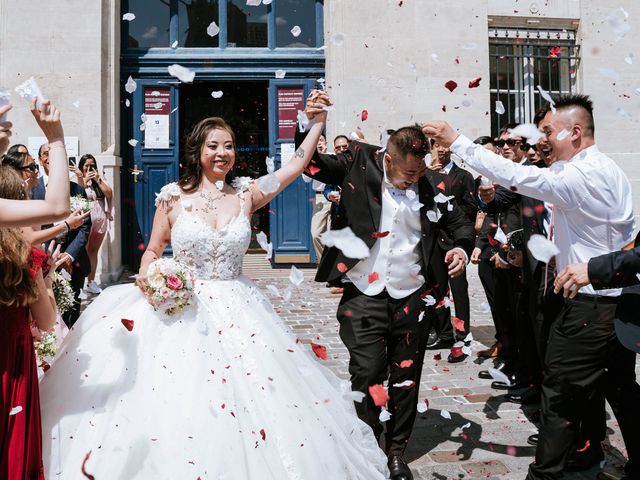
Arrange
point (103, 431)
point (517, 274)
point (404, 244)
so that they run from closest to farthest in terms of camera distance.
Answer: point (103, 431) → point (404, 244) → point (517, 274)

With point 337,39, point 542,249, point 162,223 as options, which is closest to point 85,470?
point 162,223

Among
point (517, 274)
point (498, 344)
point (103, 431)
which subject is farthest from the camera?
point (498, 344)

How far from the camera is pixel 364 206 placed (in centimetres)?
400

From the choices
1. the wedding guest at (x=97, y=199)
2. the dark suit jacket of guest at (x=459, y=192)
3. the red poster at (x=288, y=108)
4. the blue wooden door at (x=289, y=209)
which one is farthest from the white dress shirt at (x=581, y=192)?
the red poster at (x=288, y=108)

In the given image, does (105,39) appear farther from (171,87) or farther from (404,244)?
(404,244)

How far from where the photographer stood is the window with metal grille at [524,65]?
447 inches

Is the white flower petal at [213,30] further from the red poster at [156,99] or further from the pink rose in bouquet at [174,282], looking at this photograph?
the pink rose in bouquet at [174,282]

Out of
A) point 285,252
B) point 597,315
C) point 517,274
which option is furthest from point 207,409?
point 285,252

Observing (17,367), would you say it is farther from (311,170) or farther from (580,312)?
(580,312)

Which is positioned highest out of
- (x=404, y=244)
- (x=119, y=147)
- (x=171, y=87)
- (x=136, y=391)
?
(x=171, y=87)

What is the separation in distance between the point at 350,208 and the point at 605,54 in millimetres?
9496

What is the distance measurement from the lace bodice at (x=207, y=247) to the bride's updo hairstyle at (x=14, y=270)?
0.95 m

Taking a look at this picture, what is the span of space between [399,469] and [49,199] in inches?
102

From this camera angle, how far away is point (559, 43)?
11.5 metres
